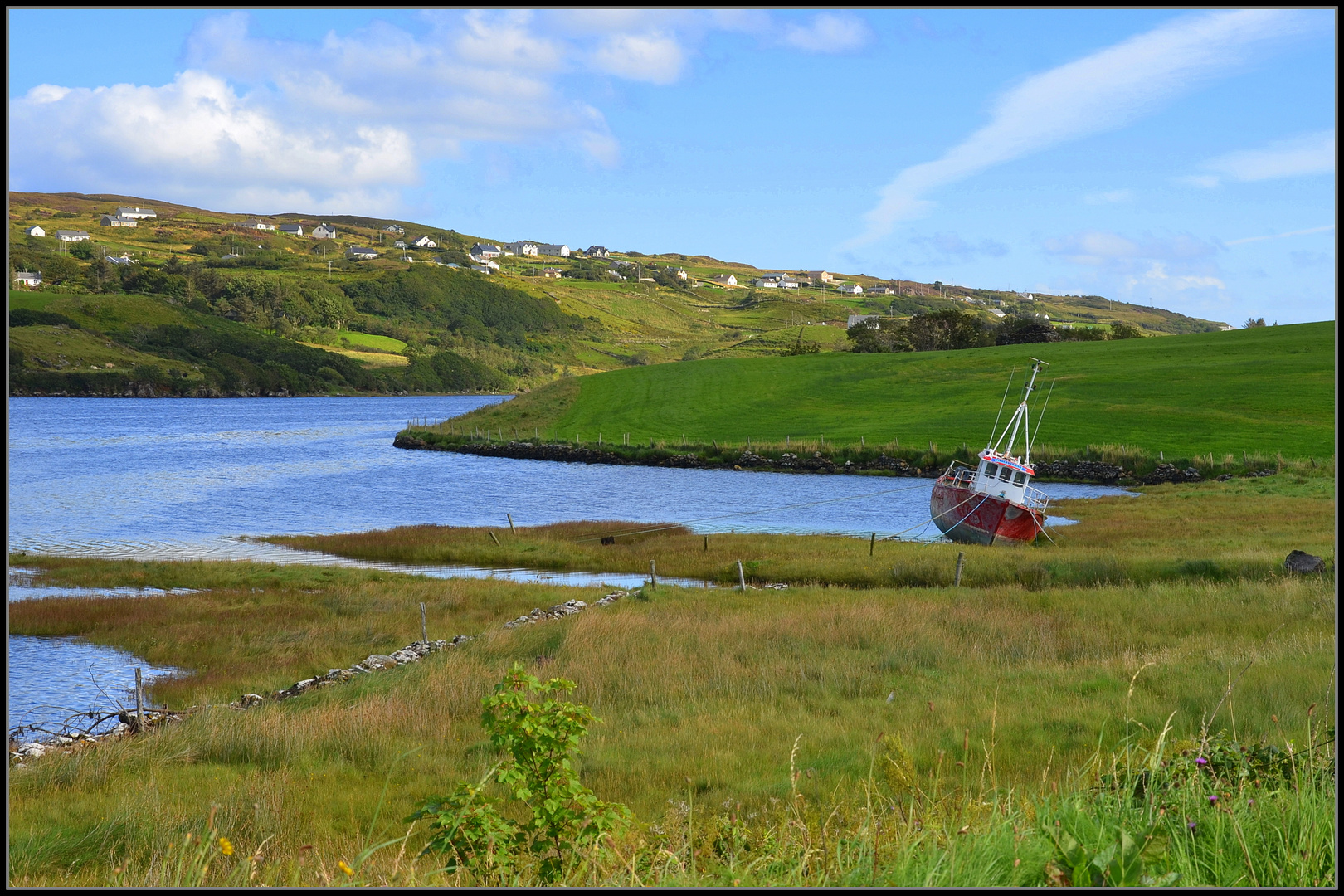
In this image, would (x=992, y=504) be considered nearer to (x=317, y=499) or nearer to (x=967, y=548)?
(x=967, y=548)

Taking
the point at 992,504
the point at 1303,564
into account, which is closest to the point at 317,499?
the point at 992,504

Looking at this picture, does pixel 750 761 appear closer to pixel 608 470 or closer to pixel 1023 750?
pixel 1023 750

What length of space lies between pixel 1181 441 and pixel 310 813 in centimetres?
7090

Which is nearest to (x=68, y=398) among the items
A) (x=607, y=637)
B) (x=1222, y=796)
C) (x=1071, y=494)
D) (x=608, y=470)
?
(x=608, y=470)

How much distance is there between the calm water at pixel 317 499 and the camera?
39250 millimetres

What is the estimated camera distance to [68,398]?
18762 centimetres

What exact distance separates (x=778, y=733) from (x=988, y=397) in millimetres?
82519

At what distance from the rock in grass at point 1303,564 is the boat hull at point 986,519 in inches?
541

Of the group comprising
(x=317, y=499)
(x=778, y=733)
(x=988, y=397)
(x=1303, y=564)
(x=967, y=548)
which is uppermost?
(x=988, y=397)

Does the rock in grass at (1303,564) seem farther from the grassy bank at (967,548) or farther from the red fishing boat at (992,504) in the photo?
the red fishing boat at (992,504)

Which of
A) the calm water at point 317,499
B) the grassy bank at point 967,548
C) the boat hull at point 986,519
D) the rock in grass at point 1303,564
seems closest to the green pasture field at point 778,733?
the rock in grass at point 1303,564

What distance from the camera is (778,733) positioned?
11680 mm

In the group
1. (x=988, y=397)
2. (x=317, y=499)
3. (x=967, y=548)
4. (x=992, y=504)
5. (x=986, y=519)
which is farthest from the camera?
(x=988, y=397)

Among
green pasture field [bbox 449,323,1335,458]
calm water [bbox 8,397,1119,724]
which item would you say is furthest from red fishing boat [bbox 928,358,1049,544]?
green pasture field [bbox 449,323,1335,458]
